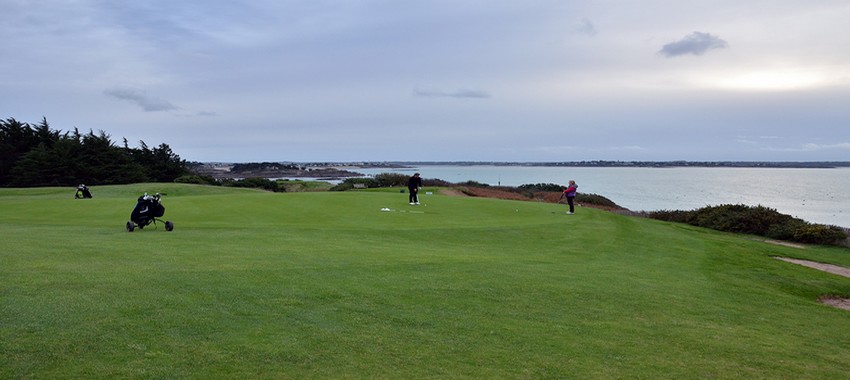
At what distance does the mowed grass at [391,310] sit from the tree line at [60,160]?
2186 inches

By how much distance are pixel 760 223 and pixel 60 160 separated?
228 ft

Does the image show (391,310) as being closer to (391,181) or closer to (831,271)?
(831,271)

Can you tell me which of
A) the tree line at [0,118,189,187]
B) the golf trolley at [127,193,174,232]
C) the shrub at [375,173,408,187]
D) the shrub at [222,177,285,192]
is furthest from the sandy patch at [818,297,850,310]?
the tree line at [0,118,189,187]

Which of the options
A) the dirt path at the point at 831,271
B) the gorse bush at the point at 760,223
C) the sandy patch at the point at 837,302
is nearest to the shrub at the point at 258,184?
the gorse bush at the point at 760,223

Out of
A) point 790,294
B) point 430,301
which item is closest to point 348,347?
point 430,301

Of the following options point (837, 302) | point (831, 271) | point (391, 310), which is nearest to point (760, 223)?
point (831, 271)

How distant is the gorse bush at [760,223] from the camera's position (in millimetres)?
27984

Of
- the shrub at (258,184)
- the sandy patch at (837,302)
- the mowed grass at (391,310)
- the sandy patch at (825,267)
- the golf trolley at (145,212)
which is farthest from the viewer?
the shrub at (258,184)

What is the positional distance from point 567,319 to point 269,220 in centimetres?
1640

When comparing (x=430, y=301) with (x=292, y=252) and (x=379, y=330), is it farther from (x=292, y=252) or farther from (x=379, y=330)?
(x=292, y=252)

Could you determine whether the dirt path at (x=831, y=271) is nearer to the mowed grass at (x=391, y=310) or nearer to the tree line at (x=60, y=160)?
the mowed grass at (x=391, y=310)

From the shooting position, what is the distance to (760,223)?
32312mm

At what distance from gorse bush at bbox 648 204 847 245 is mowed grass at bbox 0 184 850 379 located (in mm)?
13325

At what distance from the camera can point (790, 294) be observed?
536 inches
